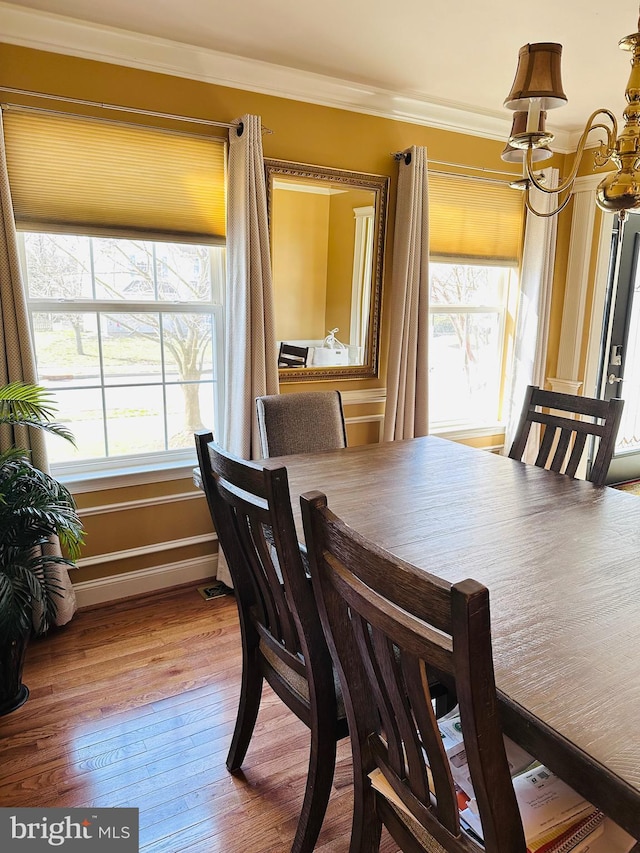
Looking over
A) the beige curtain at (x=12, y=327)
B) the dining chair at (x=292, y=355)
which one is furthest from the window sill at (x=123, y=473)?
the dining chair at (x=292, y=355)

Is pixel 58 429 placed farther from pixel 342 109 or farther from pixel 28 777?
pixel 342 109

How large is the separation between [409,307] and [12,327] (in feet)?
6.57

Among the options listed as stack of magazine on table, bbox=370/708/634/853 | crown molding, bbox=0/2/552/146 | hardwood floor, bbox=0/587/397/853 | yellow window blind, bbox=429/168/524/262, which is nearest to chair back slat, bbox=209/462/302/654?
stack of magazine on table, bbox=370/708/634/853

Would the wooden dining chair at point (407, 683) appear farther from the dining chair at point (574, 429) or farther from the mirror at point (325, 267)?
the mirror at point (325, 267)

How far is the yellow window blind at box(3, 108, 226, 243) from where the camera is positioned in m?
2.31

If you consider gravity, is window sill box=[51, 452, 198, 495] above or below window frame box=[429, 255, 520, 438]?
below

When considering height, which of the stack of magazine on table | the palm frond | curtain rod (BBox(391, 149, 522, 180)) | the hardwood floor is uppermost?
curtain rod (BBox(391, 149, 522, 180))

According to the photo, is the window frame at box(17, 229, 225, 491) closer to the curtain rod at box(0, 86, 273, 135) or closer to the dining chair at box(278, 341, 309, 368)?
the dining chair at box(278, 341, 309, 368)

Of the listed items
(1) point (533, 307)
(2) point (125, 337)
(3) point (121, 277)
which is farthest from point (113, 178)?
(1) point (533, 307)

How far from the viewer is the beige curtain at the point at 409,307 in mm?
3135

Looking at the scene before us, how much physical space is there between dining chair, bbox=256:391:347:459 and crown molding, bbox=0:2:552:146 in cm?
152

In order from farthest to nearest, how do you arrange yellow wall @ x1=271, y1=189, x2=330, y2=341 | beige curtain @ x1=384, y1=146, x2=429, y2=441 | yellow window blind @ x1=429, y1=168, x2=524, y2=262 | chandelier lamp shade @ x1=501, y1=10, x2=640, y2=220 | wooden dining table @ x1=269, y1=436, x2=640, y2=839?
yellow window blind @ x1=429, y1=168, x2=524, y2=262 < beige curtain @ x1=384, y1=146, x2=429, y2=441 < yellow wall @ x1=271, y1=189, x2=330, y2=341 < chandelier lamp shade @ x1=501, y1=10, x2=640, y2=220 < wooden dining table @ x1=269, y1=436, x2=640, y2=839

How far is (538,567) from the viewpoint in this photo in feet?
4.50

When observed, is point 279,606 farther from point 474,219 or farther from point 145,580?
point 474,219
